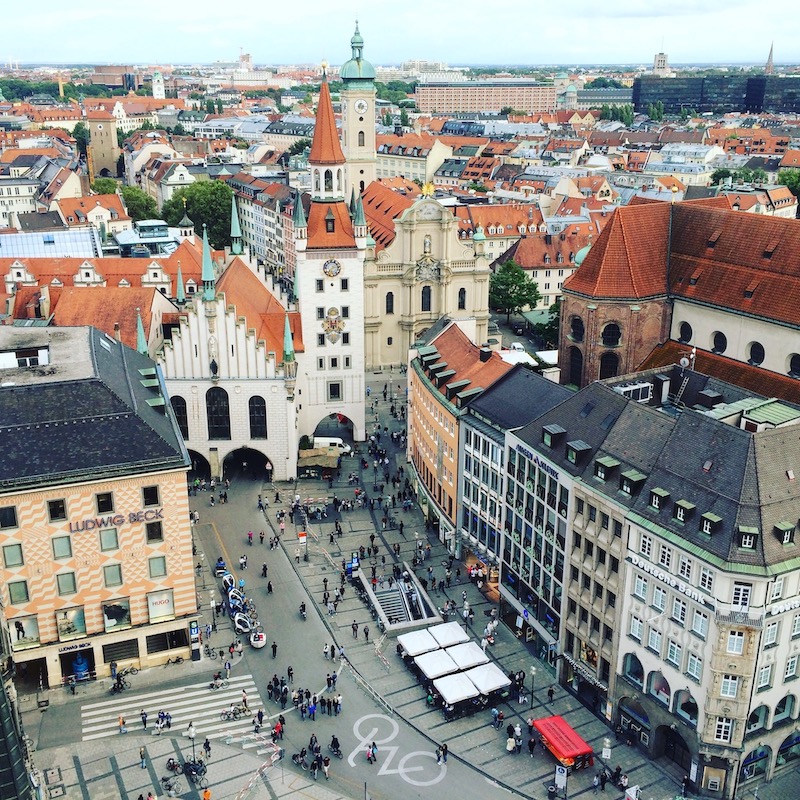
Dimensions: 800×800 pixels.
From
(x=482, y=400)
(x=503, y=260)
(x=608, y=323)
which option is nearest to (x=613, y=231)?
(x=608, y=323)

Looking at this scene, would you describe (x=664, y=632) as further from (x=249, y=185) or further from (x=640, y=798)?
(x=249, y=185)

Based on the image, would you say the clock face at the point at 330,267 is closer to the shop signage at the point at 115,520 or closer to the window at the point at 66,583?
the shop signage at the point at 115,520

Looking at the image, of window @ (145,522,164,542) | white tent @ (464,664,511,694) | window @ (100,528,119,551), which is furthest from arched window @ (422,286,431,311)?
window @ (100,528,119,551)

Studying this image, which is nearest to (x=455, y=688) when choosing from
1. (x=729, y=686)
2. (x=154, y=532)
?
(x=729, y=686)

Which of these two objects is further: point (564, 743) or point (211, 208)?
point (211, 208)

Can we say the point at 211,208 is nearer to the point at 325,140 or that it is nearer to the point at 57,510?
the point at 325,140

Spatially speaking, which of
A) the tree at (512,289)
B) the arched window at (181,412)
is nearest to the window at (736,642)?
the arched window at (181,412)
